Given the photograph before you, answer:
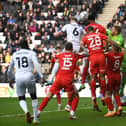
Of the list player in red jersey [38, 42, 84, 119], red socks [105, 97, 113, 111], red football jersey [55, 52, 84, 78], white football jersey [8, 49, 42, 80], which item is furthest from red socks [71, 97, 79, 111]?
white football jersey [8, 49, 42, 80]

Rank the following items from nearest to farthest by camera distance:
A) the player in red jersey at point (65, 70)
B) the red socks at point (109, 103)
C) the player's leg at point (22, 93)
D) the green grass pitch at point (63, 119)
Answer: the green grass pitch at point (63, 119), the player's leg at point (22, 93), the player in red jersey at point (65, 70), the red socks at point (109, 103)

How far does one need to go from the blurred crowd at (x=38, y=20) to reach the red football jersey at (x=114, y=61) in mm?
17137

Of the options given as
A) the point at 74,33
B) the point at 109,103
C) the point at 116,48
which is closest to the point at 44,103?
the point at 109,103

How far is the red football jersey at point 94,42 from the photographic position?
19.8 meters

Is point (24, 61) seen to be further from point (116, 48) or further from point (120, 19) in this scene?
point (120, 19)

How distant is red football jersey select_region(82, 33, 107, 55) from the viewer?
64.8 feet

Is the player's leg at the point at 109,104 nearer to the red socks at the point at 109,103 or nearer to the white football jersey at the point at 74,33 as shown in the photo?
the red socks at the point at 109,103

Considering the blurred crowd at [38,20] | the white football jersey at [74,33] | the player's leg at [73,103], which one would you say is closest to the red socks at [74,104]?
the player's leg at [73,103]

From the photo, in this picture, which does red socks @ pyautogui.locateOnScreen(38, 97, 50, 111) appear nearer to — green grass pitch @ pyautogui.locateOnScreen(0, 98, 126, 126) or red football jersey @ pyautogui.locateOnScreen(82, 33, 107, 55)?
green grass pitch @ pyautogui.locateOnScreen(0, 98, 126, 126)

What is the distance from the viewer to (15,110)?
22766mm

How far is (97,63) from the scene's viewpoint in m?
20.3

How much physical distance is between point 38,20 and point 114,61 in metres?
22.1

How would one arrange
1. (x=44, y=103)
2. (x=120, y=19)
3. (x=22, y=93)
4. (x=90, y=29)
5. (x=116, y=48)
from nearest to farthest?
(x=22, y=93) < (x=44, y=103) < (x=116, y=48) < (x=90, y=29) < (x=120, y=19)

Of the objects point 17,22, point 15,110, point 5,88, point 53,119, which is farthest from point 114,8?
point 53,119
